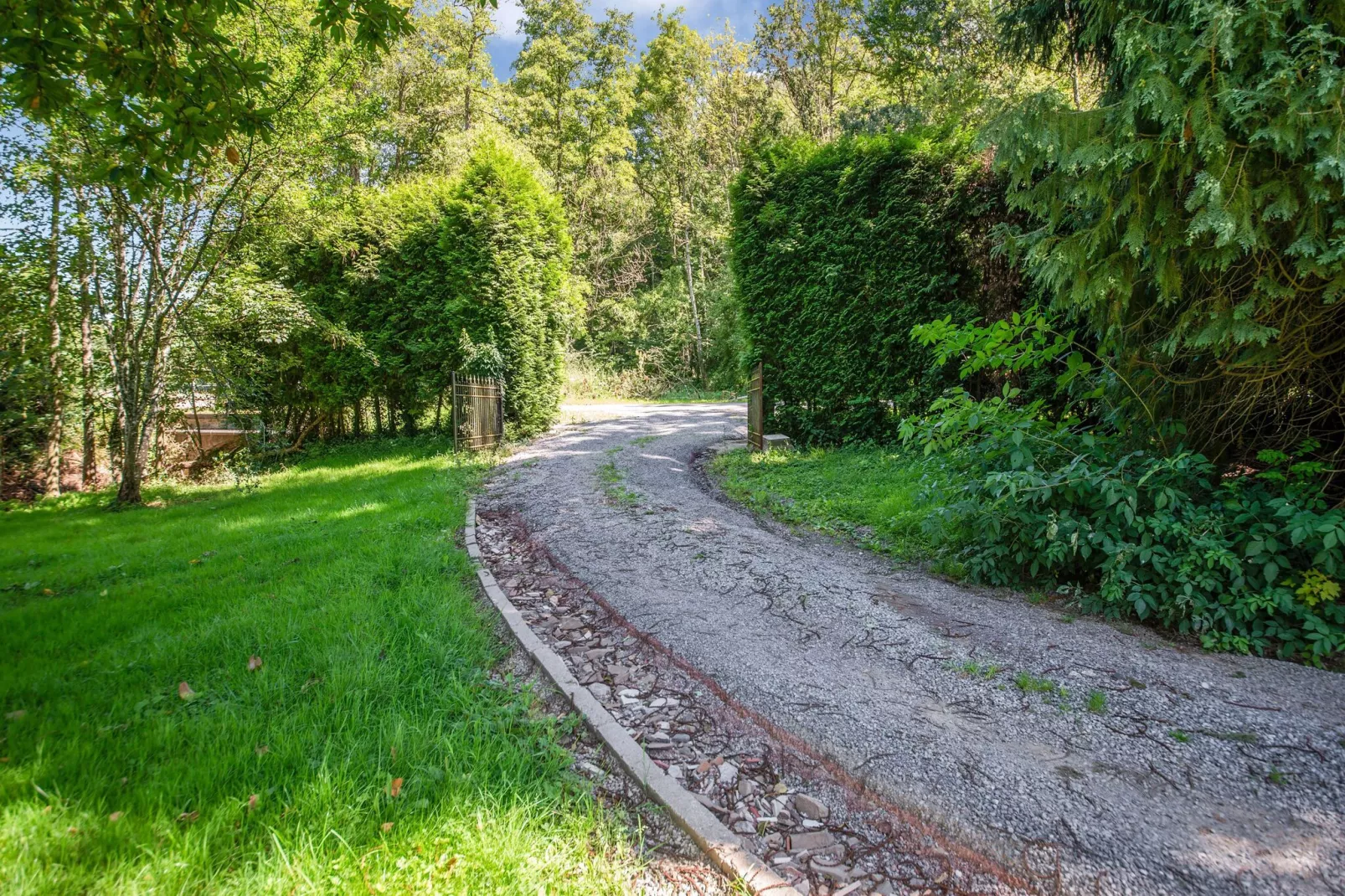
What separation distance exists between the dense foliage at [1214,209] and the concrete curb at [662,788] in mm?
3538

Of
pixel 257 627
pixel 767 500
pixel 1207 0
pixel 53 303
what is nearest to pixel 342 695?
pixel 257 627

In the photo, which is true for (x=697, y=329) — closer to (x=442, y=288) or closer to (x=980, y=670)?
(x=442, y=288)

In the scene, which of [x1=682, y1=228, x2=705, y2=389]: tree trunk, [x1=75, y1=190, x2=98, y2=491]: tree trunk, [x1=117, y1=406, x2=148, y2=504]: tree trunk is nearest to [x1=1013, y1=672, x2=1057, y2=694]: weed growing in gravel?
[x1=117, y1=406, x2=148, y2=504]: tree trunk

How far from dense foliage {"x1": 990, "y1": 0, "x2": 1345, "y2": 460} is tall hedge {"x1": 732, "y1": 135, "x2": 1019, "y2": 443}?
3.94 metres

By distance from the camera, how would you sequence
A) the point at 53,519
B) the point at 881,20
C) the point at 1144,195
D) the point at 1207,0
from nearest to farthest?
the point at 1207,0, the point at 1144,195, the point at 53,519, the point at 881,20

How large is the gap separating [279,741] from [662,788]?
1.54m

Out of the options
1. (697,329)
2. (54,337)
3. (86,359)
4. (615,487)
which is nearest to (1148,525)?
(615,487)

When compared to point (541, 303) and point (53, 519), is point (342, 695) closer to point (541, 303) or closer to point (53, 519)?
point (53, 519)

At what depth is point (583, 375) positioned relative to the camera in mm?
22516

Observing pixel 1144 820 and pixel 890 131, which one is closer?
pixel 1144 820

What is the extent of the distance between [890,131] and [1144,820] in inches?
348

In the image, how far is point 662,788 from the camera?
7.22 feet

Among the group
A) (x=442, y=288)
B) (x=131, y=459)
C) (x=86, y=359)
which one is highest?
(x=442, y=288)

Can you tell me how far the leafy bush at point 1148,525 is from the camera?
3111 mm
